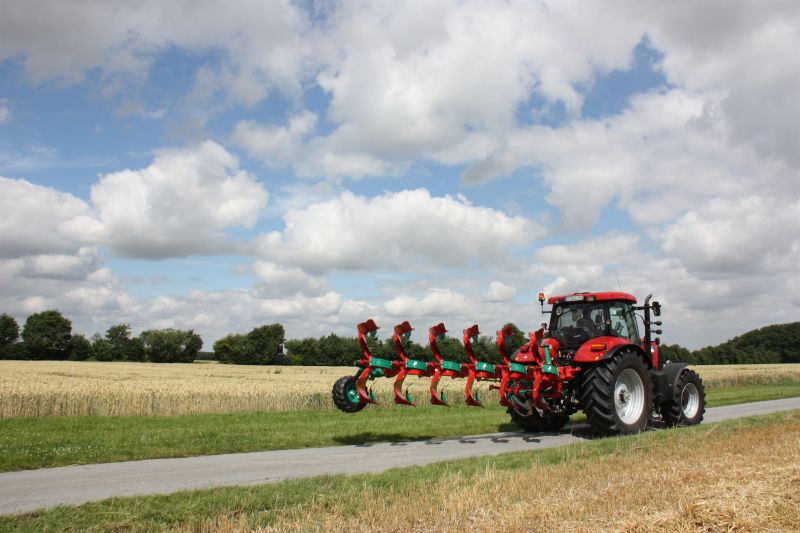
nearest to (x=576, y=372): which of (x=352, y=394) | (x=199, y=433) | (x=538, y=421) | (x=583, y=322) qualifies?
(x=583, y=322)

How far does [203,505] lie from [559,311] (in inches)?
365

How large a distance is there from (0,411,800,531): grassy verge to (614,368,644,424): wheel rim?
3.87 m

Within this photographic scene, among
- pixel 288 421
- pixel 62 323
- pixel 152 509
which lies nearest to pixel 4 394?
pixel 288 421

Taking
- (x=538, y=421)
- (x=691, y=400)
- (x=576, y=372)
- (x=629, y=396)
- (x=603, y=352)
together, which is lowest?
(x=538, y=421)

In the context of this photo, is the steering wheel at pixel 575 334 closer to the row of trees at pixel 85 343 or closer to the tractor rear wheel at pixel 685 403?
the tractor rear wheel at pixel 685 403

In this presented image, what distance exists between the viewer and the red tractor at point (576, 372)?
1056 cm

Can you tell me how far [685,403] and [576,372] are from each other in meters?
3.93

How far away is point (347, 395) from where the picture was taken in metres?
10.5

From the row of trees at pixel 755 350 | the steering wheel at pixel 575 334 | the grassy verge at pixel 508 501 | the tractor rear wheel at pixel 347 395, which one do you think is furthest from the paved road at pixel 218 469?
the row of trees at pixel 755 350

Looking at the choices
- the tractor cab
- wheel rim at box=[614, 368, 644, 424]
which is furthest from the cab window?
wheel rim at box=[614, 368, 644, 424]

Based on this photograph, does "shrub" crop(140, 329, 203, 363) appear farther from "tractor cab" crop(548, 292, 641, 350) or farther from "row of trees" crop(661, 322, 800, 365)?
"tractor cab" crop(548, 292, 641, 350)

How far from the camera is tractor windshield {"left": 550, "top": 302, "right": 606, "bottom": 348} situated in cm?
1274

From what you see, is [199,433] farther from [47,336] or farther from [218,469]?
[47,336]

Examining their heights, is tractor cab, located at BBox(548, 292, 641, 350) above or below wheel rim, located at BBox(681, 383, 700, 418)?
above
